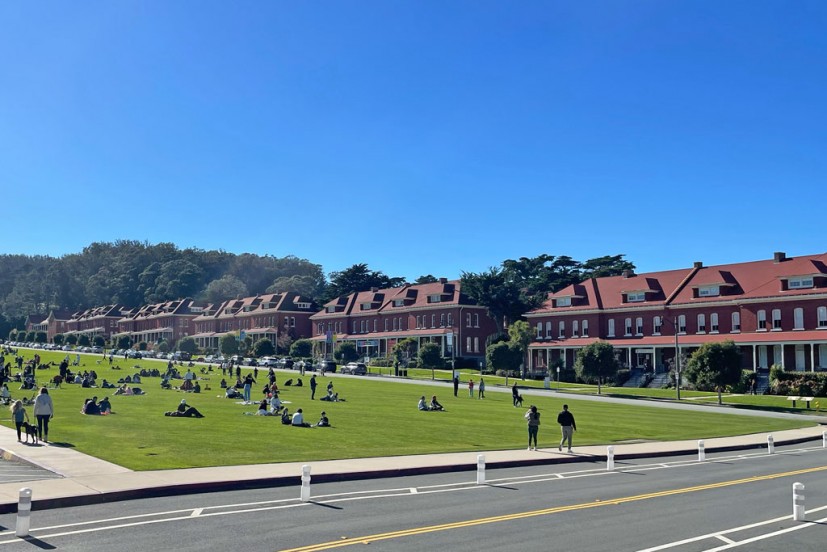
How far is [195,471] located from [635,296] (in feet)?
231

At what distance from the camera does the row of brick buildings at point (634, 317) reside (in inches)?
2756

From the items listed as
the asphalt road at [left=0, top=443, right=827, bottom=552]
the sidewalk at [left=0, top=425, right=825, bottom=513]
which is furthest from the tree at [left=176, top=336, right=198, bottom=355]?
the asphalt road at [left=0, top=443, right=827, bottom=552]

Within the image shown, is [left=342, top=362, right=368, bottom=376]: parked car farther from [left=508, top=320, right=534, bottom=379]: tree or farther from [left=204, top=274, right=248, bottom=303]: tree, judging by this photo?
[left=204, top=274, right=248, bottom=303]: tree

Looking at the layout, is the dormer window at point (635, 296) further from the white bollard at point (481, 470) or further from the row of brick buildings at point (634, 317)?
the white bollard at point (481, 470)

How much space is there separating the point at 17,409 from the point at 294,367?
64.9m

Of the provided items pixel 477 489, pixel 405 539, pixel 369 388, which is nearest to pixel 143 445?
pixel 477 489

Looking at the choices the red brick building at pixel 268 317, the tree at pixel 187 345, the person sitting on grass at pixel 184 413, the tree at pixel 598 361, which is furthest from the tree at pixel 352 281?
the person sitting on grass at pixel 184 413

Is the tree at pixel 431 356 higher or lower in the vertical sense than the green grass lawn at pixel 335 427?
higher

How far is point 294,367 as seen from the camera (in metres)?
89.2

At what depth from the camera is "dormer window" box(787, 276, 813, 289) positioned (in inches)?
2752

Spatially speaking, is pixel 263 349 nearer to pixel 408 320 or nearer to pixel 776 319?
pixel 408 320

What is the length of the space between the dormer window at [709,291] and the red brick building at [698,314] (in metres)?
0.04

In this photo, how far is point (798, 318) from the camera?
229ft

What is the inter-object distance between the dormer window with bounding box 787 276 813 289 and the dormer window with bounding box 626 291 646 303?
593 inches
